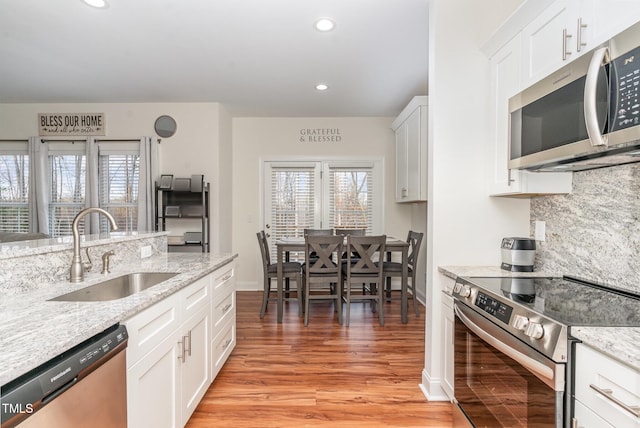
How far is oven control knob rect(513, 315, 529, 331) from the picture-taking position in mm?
1127

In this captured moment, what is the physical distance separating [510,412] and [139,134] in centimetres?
482

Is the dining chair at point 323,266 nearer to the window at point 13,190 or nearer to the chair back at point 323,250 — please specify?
the chair back at point 323,250

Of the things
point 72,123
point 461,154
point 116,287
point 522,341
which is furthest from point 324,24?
point 72,123

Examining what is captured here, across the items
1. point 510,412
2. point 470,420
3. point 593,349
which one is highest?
point 593,349

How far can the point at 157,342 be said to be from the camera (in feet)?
4.50

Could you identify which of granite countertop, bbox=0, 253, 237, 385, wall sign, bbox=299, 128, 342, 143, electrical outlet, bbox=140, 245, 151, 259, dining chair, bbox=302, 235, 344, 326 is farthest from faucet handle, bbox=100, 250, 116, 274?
wall sign, bbox=299, 128, 342, 143

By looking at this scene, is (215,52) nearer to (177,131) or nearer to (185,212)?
(177,131)

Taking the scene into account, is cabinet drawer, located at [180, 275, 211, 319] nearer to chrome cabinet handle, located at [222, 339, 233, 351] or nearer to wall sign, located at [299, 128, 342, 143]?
chrome cabinet handle, located at [222, 339, 233, 351]

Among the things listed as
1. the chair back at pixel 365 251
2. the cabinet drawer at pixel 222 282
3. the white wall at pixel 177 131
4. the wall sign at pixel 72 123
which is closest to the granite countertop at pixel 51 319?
the cabinet drawer at pixel 222 282

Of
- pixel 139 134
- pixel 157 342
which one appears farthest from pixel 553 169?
pixel 139 134

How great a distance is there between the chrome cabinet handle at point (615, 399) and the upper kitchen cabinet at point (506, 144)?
43.6 inches

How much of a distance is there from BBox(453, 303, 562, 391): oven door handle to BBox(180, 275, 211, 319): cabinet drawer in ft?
4.70

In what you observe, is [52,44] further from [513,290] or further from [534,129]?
[513,290]

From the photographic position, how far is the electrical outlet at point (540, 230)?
Result: 1.96 m
